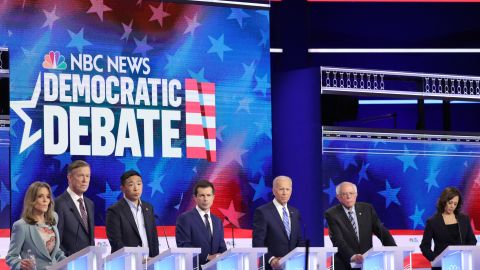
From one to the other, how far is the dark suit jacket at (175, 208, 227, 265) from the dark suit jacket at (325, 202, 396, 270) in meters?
0.92

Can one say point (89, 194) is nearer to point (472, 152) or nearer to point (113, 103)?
point (113, 103)

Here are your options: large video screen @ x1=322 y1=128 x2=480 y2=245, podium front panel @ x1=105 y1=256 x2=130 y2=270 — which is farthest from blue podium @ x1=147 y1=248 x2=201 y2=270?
large video screen @ x1=322 y1=128 x2=480 y2=245

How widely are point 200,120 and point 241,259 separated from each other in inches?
116

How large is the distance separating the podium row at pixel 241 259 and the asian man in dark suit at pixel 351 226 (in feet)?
1.48

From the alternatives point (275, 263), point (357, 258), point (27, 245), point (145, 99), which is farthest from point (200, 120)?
point (27, 245)

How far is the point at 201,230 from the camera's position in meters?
8.10

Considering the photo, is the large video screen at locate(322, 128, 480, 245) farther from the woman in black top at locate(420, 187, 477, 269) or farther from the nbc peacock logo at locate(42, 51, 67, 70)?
the nbc peacock logo at locate(42, 51, 67, 70)

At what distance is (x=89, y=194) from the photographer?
9539 millimetres

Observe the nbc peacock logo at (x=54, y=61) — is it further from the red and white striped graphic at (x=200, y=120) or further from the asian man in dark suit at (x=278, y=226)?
the asian man in dark suit at (x=278, y=226)

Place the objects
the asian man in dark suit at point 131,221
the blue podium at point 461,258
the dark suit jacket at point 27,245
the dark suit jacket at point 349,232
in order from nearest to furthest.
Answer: the dark suit jacket at point 27,245 → the asian man in dark suit at point 131,221 → the blue podium at point 461,258 → the dark suit jacket at point 349,232

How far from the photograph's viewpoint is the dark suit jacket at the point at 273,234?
8281 millimetres

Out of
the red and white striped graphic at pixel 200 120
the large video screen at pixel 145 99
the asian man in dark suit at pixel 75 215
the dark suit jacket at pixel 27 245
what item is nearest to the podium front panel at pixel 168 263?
the asian man in dark suit at pixel 75 215

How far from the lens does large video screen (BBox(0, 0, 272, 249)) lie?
9367 mm

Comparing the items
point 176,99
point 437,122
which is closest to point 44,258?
point 176,99
